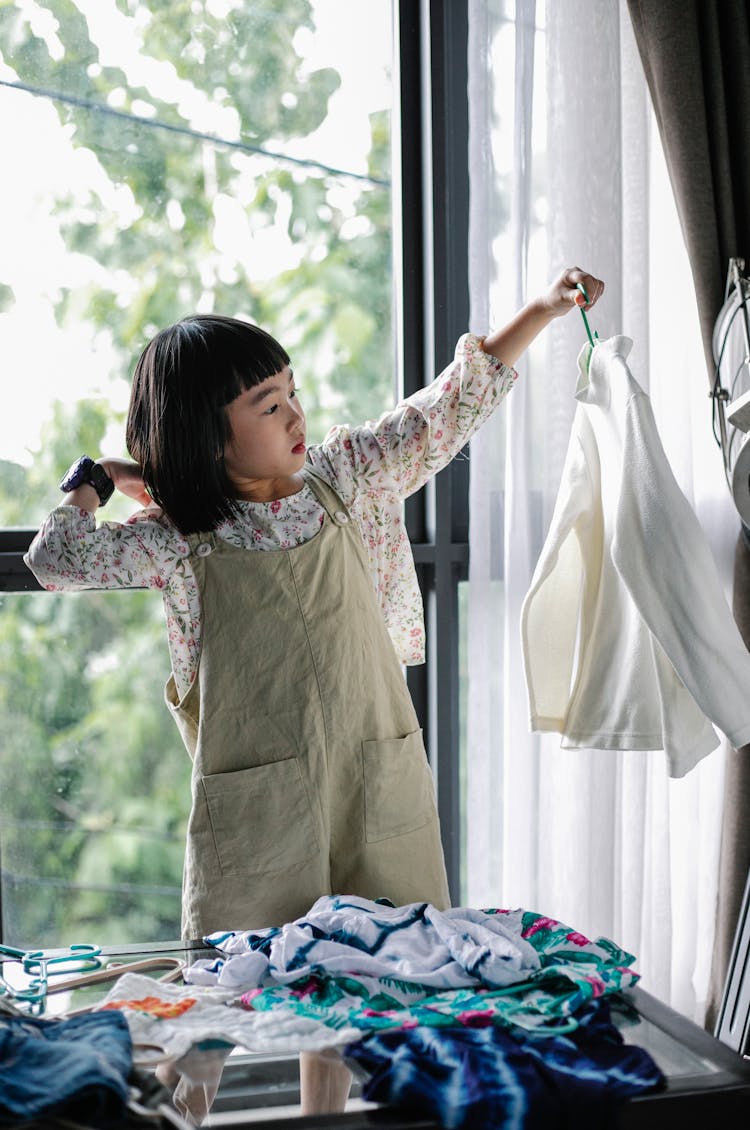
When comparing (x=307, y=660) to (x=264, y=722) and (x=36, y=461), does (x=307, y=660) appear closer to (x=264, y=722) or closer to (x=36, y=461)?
(x=264, y=722)

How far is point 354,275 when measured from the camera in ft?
6.93

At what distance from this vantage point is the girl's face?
1.44 metres

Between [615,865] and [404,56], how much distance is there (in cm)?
154

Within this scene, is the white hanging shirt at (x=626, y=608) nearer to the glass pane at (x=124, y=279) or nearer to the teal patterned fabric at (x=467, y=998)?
the teal patterned fabric at (x=467, y=998)

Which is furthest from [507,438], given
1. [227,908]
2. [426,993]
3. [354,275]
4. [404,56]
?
[426,993]

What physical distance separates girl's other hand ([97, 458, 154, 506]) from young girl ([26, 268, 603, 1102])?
2 centimetres

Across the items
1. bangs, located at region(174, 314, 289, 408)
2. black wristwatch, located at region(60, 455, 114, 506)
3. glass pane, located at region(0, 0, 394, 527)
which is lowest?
black wristwatch, located at region(60, 455, 114, 506)

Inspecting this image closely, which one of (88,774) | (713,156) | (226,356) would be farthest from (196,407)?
(713,156)

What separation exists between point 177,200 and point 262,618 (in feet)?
3.06

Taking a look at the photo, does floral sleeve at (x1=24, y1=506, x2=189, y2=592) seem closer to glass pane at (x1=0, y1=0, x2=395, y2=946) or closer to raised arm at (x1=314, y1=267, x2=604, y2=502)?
raised arm at (x1=314, y1=267, x2=604, y2=502)

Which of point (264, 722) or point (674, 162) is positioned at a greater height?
point (674, 162)

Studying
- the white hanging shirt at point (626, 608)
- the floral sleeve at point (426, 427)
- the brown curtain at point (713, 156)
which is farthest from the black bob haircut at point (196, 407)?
the brown curtain at point (713, 156)

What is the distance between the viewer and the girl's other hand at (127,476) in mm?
1519

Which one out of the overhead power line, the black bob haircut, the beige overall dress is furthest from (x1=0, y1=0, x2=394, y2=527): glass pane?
the beige overall dress
